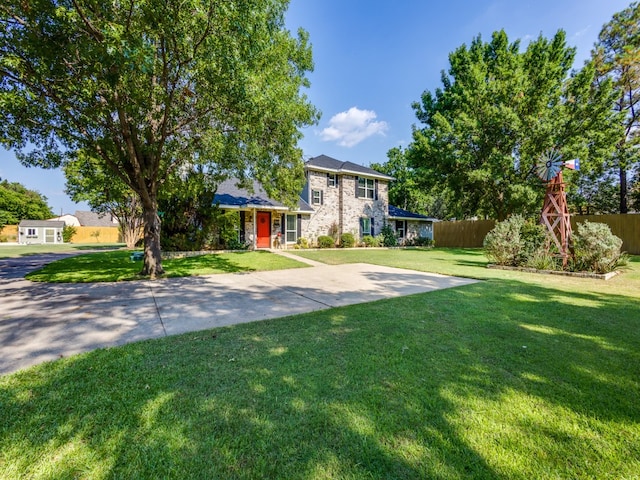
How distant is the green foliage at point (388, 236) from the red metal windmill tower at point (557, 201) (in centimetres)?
1219

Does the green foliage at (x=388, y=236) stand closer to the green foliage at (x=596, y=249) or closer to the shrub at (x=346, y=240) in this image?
the shrub at (x=346, y=240)

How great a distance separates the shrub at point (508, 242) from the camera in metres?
9.51

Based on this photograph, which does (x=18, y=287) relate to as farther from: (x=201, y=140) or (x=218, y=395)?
(x=218, y=395)

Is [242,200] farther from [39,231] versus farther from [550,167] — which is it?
[39,231]

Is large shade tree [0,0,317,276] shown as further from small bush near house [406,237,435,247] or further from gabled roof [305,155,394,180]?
small bush near house [406,237,435,247]

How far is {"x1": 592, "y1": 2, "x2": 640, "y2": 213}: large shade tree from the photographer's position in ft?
58.4

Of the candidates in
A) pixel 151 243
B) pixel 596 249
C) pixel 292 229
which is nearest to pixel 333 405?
pixel 151 243

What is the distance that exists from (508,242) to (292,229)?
39.5 ft

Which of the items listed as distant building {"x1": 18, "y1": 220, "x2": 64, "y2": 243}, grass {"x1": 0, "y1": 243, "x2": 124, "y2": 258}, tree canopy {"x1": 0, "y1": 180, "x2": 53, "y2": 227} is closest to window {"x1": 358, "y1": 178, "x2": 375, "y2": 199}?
grass {"x1": 0, "y1": 243, "x2": 124, "y2": 258}

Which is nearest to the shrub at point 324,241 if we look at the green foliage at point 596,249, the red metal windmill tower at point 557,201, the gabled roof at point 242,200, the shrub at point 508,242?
the gabled roof at point 242,200

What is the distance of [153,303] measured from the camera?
519 cm

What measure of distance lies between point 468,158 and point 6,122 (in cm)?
2014

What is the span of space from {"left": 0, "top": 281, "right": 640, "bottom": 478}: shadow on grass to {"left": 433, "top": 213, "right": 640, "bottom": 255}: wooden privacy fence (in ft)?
55.5

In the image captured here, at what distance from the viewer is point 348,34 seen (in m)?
12.2
